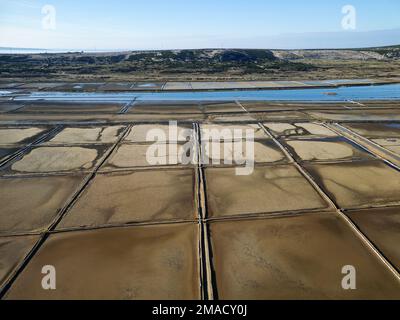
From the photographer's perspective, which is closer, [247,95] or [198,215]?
[198,215]

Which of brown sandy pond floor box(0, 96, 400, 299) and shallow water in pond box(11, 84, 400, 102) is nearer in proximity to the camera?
brown sandy pond floor box(0, 96, 400, 299)

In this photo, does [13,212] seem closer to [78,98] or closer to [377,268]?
[377,268]

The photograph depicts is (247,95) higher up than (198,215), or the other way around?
(247,95)

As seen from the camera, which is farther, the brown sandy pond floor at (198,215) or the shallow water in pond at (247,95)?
the shallow water in pond at (247,95)

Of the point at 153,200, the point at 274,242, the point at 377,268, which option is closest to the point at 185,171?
the point at 153,200

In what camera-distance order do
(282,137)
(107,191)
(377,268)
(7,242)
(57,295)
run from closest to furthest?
(57,295), (377,268), (7,242), (107,191), (282,137)

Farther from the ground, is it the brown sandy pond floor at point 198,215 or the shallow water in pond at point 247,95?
the shallow water in pond at point 247,95
